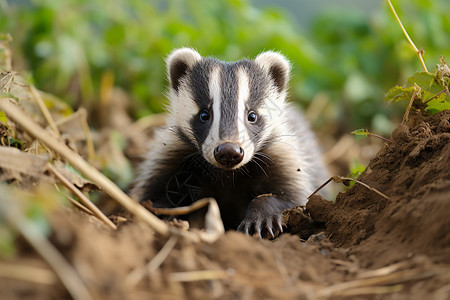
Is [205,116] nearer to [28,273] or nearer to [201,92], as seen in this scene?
[201,92]

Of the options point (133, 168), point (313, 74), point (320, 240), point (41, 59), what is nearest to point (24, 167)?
point (320, 240)

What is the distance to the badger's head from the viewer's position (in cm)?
321

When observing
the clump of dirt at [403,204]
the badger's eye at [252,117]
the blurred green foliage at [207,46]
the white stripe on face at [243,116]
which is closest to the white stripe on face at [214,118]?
the white stripe on face at [243,116]

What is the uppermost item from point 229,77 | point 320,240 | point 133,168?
point 229,77

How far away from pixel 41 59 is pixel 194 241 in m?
4.71

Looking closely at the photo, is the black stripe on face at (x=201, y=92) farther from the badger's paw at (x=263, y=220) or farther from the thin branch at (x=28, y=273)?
the thin branch at (x=28, y=273)

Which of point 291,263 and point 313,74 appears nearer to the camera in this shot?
point 291,263

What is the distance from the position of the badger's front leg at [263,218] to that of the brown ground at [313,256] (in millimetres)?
469

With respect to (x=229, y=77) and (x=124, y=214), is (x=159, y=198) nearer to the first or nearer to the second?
(x=124, y=214)

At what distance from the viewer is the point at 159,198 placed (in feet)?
12.6

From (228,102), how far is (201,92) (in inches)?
10.9

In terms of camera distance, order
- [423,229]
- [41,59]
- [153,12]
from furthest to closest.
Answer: [153,12] < [41,59] < [423,229]

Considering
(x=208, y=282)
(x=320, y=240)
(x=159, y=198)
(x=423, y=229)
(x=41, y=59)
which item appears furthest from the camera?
(x=41, y=59)

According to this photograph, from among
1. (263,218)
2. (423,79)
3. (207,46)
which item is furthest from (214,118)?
(207,46)
